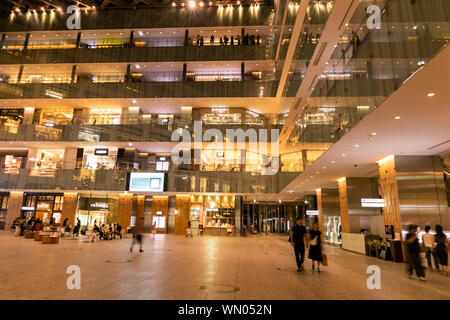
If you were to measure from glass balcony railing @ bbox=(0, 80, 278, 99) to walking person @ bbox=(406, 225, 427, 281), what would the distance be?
953 inches

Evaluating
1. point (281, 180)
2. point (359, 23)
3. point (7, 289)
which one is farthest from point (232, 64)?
point (7, 289)

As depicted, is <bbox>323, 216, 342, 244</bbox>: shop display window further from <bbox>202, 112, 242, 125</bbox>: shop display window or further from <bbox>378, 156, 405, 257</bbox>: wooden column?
<bbox>202, 112, 242, 125</bbox>: shop display window

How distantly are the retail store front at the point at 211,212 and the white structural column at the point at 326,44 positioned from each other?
12.6m

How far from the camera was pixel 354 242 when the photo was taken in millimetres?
15453

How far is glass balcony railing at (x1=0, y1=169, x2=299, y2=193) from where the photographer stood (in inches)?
1064

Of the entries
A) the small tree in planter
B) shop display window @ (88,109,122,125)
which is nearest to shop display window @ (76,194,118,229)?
shop display window @ (88,109,122,125)

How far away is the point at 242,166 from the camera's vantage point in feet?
97.1

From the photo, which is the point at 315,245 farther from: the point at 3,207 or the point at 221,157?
the point at 3,207

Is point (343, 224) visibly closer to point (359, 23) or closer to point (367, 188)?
point (367, 188)

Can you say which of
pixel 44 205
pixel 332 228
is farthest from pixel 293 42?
pixel 44 205

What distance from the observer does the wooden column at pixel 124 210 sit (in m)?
29.7

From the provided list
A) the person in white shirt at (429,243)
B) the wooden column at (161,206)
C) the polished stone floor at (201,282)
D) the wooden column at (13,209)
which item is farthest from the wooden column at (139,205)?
the person in white shirt at (429,243)

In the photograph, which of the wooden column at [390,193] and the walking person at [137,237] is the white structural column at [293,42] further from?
the walking person at [137,237]

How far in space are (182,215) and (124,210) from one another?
6.31 meters
